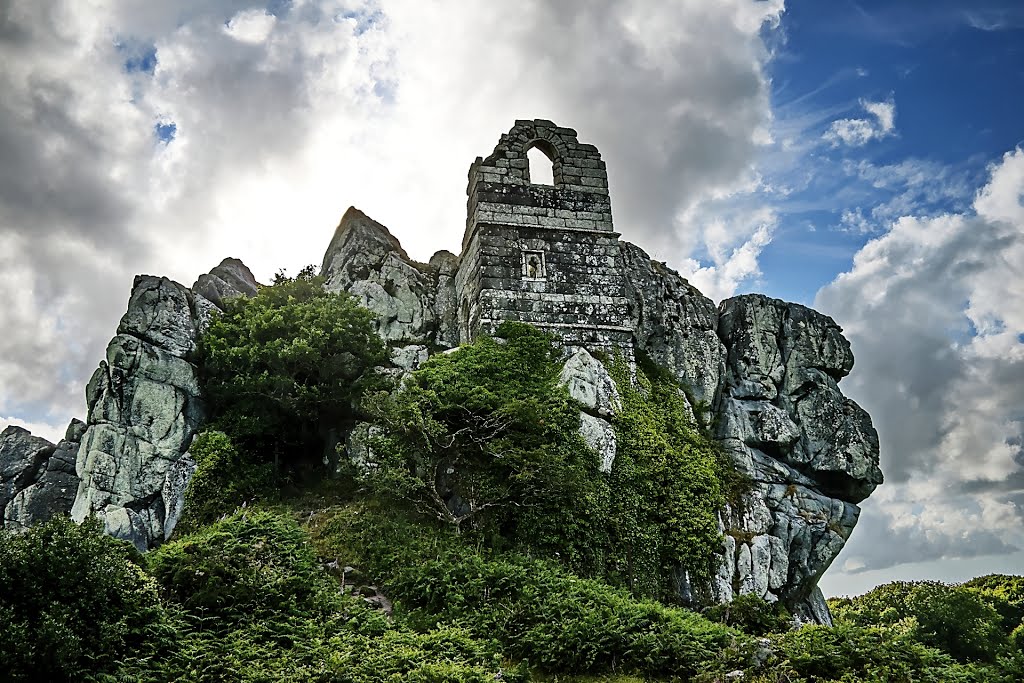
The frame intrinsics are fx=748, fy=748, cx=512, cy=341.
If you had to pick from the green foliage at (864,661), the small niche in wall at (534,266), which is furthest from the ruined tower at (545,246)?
the green foliage at (864,661)

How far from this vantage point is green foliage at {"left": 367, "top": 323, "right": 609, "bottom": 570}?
18.7 meters

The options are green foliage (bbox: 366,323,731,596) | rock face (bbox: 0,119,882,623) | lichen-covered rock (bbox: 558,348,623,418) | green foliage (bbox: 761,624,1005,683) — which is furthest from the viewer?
lichen-covered rock (bbox: 558,348,623,418)

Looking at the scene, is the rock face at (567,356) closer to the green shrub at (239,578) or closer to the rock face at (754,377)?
the rock face at (754,377)

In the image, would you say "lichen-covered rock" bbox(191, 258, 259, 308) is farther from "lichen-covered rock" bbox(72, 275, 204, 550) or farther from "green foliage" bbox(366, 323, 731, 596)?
"green foliage" bbox(366, 323, 731, 596)

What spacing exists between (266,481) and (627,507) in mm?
10166

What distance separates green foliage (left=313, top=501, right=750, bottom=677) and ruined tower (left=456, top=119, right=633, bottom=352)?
723cm

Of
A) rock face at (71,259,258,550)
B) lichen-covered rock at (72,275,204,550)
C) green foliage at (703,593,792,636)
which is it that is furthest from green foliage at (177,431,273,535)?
green foliage at (703,593,792,636)

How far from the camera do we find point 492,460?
19.3m

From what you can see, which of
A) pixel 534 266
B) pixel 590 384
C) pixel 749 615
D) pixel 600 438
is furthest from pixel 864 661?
pixel 534 266

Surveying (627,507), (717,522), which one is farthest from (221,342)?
(717,522)

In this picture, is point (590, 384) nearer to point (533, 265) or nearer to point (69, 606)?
point (533, 265)

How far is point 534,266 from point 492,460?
7.04 metres

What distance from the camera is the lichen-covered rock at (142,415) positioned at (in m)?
20.3

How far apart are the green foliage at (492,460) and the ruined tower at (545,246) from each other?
2830 mm
